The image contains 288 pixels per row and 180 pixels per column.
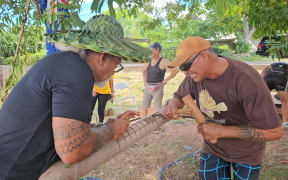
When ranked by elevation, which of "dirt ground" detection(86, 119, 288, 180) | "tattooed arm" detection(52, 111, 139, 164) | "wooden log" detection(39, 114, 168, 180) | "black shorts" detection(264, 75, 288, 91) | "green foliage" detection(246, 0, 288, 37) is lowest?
"dirt ground" detection(86, 119, 288, 180)

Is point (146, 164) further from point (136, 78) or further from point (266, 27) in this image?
point (136, 78)

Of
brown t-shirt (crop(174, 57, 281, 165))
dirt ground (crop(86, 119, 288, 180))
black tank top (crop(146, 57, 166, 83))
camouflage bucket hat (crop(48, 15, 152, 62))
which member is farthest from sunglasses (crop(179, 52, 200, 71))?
black tank top (crop(146, 57, 166, 83))

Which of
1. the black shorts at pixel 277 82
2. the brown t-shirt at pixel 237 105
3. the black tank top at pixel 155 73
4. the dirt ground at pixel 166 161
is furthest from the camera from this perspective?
the black tank top at pixel 155 73

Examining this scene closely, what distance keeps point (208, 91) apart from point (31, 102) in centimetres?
142

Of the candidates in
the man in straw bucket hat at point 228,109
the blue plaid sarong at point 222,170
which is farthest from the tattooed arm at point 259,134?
the blue plaid sarong at point 222,170

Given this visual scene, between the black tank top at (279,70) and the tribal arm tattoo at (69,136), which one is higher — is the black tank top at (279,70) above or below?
below

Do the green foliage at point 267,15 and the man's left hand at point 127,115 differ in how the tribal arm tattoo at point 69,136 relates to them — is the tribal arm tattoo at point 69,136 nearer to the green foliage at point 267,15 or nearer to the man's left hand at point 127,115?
the man's left hand at point 127,115

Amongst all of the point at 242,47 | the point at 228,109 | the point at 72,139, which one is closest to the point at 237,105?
the point at 228,109

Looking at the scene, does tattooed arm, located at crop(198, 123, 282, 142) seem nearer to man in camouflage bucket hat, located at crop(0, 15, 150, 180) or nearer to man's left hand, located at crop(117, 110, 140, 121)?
man's left hand, located at crop(117, 110, 140, 121)

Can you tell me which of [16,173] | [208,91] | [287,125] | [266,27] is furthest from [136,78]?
[16,173]

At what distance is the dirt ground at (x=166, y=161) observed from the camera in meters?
3.53

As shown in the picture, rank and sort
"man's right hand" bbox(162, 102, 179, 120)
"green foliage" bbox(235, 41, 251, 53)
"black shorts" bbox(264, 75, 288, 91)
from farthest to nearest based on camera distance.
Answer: "green foliage" bbox(235, 41, 251, 53)
"black shorts" bbox(264, 75, 288, 91)
"man's right hand" bbox(162, 102, 179, 120)

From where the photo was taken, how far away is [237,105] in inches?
72.8

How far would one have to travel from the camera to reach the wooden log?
1.07 metres
